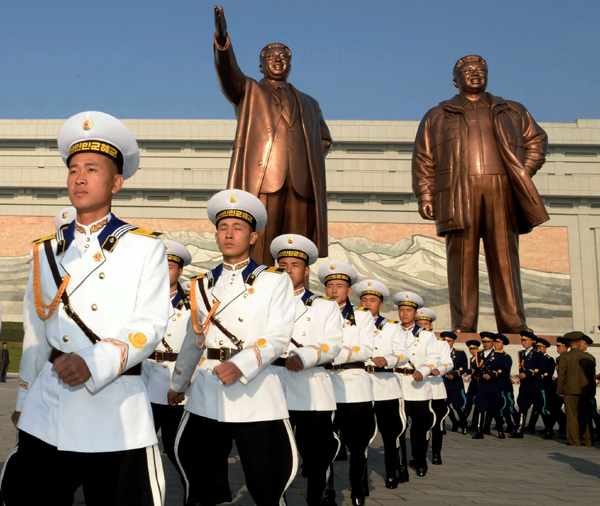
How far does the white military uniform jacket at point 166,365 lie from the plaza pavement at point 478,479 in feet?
2.35

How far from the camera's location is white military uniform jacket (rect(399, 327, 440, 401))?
7.30 meters

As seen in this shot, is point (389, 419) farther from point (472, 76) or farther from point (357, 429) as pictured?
point (472, 76)

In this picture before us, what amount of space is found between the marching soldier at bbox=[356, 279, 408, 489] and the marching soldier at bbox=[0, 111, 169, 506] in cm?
355

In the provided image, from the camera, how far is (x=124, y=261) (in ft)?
8.43

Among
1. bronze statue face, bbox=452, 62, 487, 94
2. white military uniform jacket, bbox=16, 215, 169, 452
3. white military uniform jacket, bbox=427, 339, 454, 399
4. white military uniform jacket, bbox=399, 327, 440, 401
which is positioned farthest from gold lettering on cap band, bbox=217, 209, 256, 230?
bronze statue face, bbox=452, 62, 487, 94

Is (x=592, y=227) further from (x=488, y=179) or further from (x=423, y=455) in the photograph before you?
(x=423, y=455)

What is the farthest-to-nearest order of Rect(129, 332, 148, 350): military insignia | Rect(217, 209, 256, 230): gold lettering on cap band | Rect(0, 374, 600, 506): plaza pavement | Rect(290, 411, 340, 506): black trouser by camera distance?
1. Rect(0, 374, 600, 506): plaza pavement
2. Rect(290, 411, 340, 506): black trouser
3. Rect(217, 209, 256, 230): gold lettering on cap band
4. Rect(129, 332, 148, 350): military insignia

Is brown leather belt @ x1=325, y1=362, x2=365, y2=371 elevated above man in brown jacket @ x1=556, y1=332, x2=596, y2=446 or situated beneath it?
elevated above

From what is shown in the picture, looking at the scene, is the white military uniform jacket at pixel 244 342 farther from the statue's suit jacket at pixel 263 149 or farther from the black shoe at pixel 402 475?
the statue's suit jacket at pixel 263 149

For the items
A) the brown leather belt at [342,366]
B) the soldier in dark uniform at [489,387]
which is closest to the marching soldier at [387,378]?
A: the brown leather belt at [342,366]

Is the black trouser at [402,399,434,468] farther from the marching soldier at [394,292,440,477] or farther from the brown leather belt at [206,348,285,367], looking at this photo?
the brown leather belt at [206,348,285,367]

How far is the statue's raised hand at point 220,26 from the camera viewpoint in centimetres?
608

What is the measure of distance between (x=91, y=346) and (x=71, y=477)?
0.47 metres

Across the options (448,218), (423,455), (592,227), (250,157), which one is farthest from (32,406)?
(592,227)
